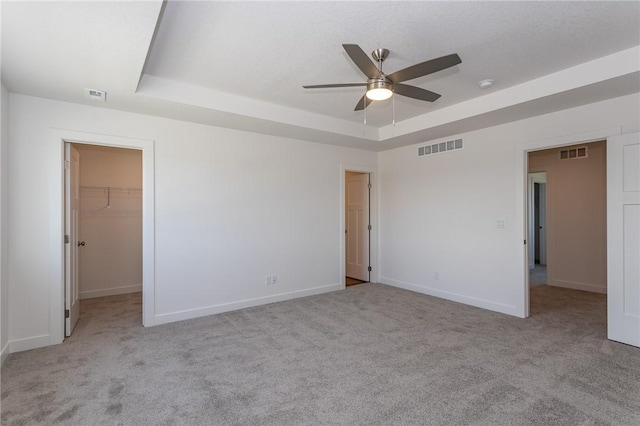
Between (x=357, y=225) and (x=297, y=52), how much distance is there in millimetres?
4133

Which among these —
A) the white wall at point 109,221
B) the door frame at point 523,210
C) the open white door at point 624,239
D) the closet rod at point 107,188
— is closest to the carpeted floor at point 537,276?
the door frame at point 523,210

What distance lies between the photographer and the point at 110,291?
5.31m

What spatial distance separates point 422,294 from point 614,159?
2991 millimetres

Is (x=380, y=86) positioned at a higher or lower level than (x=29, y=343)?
higher

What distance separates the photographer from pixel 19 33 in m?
2.16

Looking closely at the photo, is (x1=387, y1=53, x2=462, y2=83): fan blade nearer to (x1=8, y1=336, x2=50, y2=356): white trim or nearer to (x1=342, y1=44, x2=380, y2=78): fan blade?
(x1=342, y1=44, x2=380, y2=78): fan blade

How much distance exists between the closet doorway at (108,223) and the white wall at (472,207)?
14.0ft

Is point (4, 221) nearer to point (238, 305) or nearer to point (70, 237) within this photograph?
point (70, 237)

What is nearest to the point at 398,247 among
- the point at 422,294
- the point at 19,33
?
the point at 422,294

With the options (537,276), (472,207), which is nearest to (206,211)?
(472,207)

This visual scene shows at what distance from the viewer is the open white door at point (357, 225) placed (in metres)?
6.26

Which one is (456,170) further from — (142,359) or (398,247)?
(142,359)

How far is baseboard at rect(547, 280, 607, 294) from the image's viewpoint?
537cm

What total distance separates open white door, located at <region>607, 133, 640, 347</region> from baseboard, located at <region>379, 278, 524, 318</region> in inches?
38.6
